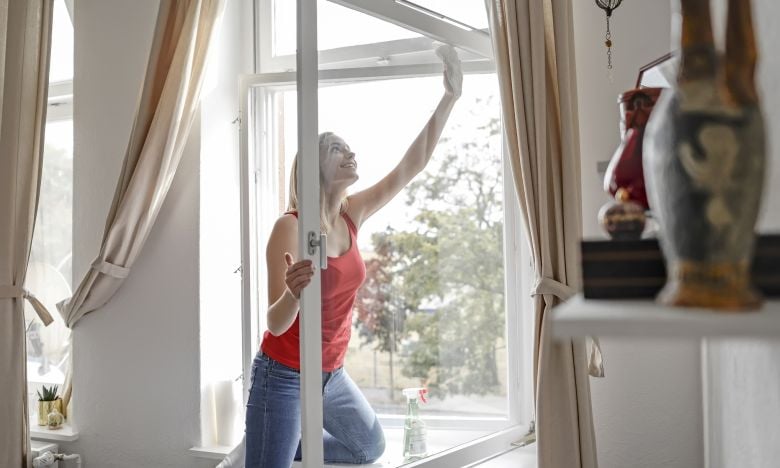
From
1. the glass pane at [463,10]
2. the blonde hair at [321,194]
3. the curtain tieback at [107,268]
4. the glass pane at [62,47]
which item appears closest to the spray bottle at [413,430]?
the blonde hair at [321,194]

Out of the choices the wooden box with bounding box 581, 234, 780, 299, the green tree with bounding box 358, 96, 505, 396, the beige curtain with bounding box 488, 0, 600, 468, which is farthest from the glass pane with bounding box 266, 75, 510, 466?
the wooden box with bounding box 581, 234, 780, 299

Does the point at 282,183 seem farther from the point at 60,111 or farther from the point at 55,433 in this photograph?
the point at 55,433

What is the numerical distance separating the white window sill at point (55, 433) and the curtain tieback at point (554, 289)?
146 centimetres

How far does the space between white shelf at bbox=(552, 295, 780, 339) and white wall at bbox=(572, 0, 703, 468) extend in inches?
74.5

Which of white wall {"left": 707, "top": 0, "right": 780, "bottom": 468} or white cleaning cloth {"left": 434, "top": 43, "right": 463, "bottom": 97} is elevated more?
white cleaning cloth {"left": 434, "top": 43, "right": 463, "bottom": 97}

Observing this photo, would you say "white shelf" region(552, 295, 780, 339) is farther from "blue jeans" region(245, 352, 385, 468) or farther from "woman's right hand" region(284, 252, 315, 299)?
"blue jeans" region(245, 352, 385, 468)

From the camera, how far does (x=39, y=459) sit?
2.10m

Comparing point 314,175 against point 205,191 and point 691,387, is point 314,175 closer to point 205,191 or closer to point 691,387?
point 205,191

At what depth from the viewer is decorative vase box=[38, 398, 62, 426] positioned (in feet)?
7.47

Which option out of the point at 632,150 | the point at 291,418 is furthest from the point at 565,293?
the point at 632,150

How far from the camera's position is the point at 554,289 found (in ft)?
7.49

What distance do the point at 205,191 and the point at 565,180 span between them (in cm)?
116

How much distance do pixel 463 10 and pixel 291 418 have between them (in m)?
1.40

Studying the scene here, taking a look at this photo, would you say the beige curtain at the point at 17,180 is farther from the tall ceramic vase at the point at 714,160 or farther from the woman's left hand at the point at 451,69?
the tall ceramic vase at the point at 714,160
